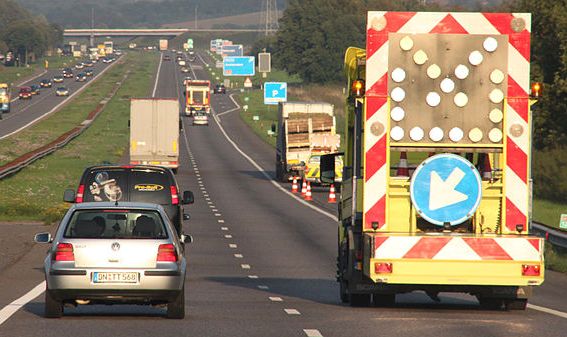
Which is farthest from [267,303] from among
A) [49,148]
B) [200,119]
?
[200,119]

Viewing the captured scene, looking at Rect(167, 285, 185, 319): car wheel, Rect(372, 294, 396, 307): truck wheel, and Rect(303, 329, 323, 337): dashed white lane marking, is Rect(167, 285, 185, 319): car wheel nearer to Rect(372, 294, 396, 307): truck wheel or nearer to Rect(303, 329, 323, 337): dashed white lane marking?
Rect(303, 329, 323, 337): dashed white lane marking

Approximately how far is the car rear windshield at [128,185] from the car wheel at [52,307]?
9.85 m

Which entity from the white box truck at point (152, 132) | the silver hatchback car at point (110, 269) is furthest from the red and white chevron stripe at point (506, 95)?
the white box truck at point (152, 132)

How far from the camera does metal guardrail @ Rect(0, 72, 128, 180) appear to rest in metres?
60.5

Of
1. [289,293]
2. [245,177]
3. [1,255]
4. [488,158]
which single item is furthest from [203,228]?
[245,177]

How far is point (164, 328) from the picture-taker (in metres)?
15.5

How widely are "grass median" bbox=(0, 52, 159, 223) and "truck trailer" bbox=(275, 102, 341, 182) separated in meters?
9.53

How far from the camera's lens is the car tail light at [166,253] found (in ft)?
53.1

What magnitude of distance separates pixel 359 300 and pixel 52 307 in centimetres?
406

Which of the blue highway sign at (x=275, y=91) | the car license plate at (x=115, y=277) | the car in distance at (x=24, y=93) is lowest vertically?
the car license plate at (x=115, y=277)

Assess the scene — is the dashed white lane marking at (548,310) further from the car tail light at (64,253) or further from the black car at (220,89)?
the black car at (220,89)

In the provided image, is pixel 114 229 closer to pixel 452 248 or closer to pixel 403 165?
pixel 403 165

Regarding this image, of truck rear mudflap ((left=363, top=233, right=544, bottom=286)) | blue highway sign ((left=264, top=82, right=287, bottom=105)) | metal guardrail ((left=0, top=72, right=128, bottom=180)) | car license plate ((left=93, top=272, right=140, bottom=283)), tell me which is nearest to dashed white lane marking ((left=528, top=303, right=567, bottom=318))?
truck rear mudflap ((left=363, top=233, right=544, bottom=286))

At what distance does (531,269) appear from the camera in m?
16.3
